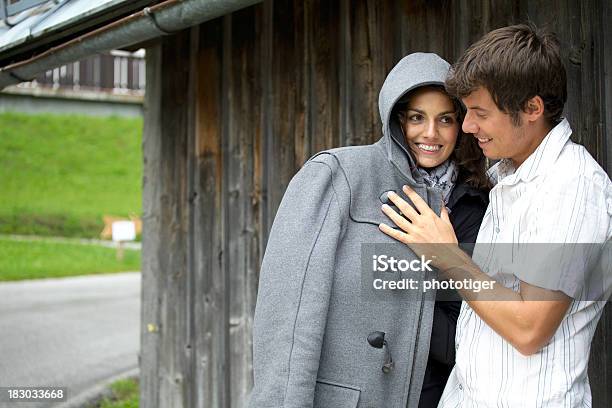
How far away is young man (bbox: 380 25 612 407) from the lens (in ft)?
5.64

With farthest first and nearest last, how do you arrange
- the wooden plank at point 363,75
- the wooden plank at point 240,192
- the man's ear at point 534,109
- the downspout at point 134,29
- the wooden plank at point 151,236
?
1. the wooden plank at point 151,236
2. the wooden plank at point 240,192
3. the wooden plank at point 363,75
4. the downspout at point 134,29
5. the man's ear at point 534,109

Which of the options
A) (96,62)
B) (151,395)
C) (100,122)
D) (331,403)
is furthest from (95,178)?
(331,403)

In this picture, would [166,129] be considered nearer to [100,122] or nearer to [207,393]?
[207,393]

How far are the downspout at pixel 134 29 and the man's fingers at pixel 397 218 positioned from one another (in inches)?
38.1

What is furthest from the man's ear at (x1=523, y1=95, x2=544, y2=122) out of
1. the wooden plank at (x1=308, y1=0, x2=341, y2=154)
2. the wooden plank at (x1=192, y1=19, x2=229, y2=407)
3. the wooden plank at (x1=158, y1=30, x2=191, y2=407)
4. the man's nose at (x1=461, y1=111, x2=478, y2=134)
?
the wooden plank at (x1=158, y1=30, x2=191, y2=407)

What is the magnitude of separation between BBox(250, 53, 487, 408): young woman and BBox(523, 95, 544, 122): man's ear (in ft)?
1.31

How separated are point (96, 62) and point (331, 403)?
67.4 feet

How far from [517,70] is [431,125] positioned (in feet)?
1.52

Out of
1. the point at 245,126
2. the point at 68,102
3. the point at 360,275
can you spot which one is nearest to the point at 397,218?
the point at 360,275

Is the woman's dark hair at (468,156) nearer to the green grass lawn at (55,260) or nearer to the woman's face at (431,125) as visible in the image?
the woman's face at (431,125)

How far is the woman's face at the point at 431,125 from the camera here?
7.30 ft

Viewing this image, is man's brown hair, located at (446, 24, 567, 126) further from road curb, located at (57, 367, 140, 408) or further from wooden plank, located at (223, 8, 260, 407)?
road curb, located at (57, 367, 140, 408)

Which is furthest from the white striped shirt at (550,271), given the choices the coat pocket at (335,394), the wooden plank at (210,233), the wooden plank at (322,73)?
the wooden plank at (210,233)

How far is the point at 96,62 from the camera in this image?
2131 cm
